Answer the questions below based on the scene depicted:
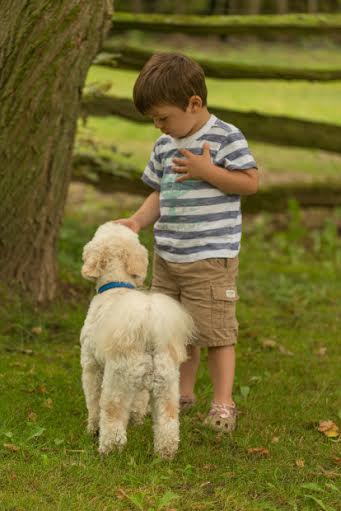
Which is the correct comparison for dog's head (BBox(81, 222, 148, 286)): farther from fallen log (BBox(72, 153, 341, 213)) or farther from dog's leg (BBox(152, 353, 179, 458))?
fallen log (BBox(72, 153, 341, 213))

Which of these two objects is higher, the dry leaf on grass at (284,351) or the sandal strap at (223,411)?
the dry leaf on grass at (284,351)

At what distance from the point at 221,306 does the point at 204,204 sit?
528 millimetres

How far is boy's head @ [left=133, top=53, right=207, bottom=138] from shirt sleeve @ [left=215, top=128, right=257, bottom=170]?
21 centimetres

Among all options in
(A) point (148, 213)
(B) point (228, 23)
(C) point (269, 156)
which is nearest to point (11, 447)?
(A) point (148, 213)

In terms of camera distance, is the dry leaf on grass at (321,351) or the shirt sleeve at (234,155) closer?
the shirt sleeve at (234,155)

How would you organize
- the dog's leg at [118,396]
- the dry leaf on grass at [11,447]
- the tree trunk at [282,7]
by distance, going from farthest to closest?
the tree trunk at [282,7], the dry leaf on grass at [11,447], the dog's leg at [118,396]

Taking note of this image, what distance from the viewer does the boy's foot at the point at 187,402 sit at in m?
4.50

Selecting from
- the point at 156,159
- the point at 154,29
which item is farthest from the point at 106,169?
the point at 156,159

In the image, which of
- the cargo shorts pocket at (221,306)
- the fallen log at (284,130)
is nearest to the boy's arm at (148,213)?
the cargo shorts pocket at (221,306)

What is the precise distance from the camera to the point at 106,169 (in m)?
7.53

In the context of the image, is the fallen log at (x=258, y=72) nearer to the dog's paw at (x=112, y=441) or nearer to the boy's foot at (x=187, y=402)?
the boy's foot at (x=187, y=402)

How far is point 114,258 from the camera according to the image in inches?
151

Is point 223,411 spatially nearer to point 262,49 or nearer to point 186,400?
point 186,400

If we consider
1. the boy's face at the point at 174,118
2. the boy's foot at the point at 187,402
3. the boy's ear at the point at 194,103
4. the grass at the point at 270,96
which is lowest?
the boy's foot at the point at 187,402
